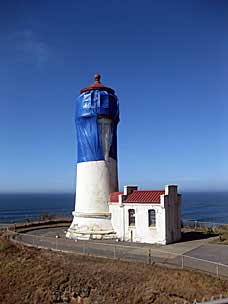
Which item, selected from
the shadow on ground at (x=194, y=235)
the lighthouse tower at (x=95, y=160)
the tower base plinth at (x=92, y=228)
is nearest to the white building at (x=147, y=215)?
the tower base plinth at (x=92, y=228)

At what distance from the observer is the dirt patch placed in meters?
11.6

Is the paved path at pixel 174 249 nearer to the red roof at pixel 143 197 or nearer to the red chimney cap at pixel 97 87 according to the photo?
the red roof at pixel 143 197

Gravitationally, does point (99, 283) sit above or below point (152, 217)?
below

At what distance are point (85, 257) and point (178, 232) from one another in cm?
813

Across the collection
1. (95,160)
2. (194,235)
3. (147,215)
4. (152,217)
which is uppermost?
(95,160)

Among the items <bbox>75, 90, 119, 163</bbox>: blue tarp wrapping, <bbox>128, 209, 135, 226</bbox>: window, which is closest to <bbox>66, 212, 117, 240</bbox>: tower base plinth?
<bbox>128, 209, 135, 226</bbox>: window

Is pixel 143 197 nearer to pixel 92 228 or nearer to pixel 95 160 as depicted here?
pixel 92 228

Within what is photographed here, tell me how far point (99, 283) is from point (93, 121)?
13213mm

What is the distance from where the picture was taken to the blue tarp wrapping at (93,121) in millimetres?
→ 23531

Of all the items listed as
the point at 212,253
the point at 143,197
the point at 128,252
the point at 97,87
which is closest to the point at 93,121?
the point at 97,87

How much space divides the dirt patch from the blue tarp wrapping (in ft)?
34.0

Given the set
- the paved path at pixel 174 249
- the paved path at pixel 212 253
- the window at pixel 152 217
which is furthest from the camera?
the window at pixel 152 217

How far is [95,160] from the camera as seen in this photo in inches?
926

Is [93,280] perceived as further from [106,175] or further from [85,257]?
[106,175]
